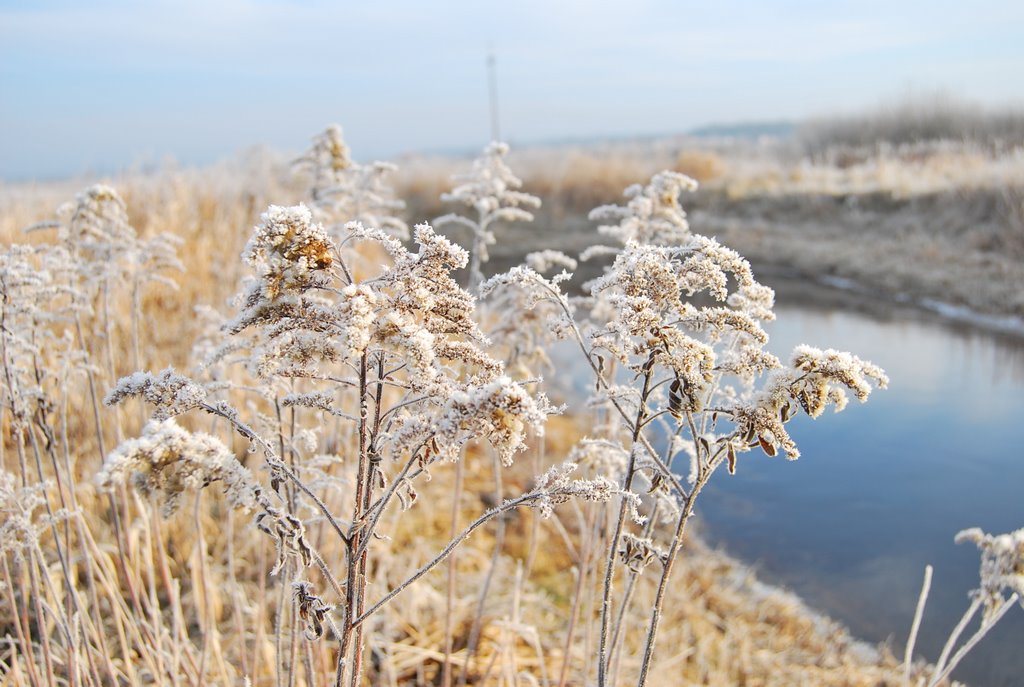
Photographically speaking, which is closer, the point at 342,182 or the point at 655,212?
the point at 655,212

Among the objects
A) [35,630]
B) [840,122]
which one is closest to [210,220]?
[35,630]

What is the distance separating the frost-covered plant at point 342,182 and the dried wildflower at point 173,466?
5.61 feet

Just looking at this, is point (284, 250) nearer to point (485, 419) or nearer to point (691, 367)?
point (485, 419)

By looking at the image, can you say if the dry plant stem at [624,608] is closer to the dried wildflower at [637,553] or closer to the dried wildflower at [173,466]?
the dried wildflower at [637,553]

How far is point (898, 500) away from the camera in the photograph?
557 centimetres

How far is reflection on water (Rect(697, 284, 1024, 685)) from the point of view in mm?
4500

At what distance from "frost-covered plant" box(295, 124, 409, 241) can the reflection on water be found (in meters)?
3.42

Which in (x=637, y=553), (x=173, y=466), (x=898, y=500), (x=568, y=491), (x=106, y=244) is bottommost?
(x=898, y=500)

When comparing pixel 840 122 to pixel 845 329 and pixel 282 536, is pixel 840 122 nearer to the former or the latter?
pixel 845 329

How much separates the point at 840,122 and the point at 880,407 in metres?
20.1

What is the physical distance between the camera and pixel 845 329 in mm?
9117

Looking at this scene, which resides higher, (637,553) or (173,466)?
Result: (173,466)

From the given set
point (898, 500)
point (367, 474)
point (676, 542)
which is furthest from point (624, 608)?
point (898, 500)

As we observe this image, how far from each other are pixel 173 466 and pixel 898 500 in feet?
18.2
